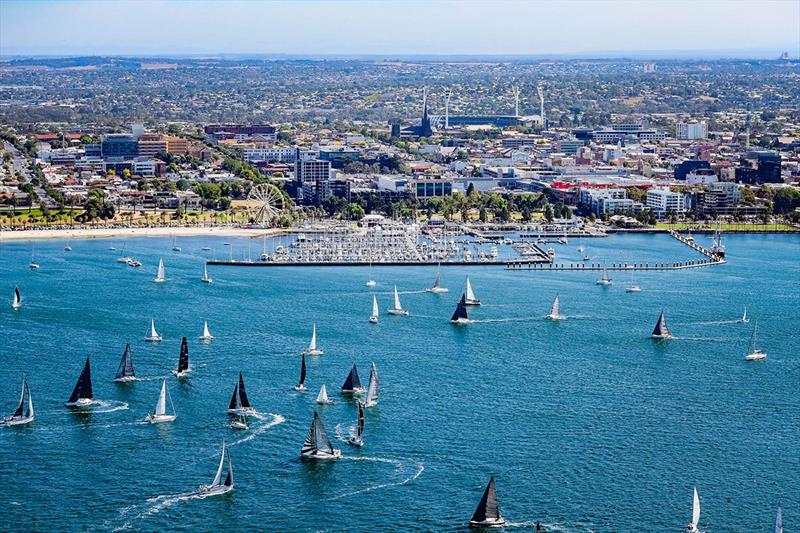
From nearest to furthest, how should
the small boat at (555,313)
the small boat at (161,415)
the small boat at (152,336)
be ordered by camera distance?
the small boat at (161,415)
the small boat at (152,336)
the small boat at (555,313)

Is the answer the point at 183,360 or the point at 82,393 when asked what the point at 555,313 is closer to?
the point at 183,360

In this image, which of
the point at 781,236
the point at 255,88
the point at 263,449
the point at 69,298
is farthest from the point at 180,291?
the point at 255,88

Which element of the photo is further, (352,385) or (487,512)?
(352,385)

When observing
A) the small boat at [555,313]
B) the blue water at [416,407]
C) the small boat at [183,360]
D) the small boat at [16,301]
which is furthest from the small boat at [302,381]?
the small boat at [16,301]

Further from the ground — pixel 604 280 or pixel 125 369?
pixel 125 369

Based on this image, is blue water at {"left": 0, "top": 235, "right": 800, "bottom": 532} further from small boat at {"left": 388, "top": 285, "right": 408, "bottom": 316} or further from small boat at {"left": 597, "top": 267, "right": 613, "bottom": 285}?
small boat at {"left": 388, "top": 285, "right": 408, "bottom": 316}

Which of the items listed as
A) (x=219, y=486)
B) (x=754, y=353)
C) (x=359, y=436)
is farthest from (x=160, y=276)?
(x=219, y=486)

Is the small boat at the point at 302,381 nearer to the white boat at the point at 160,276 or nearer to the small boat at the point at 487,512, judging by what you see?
the small boat at the point at 487,512
